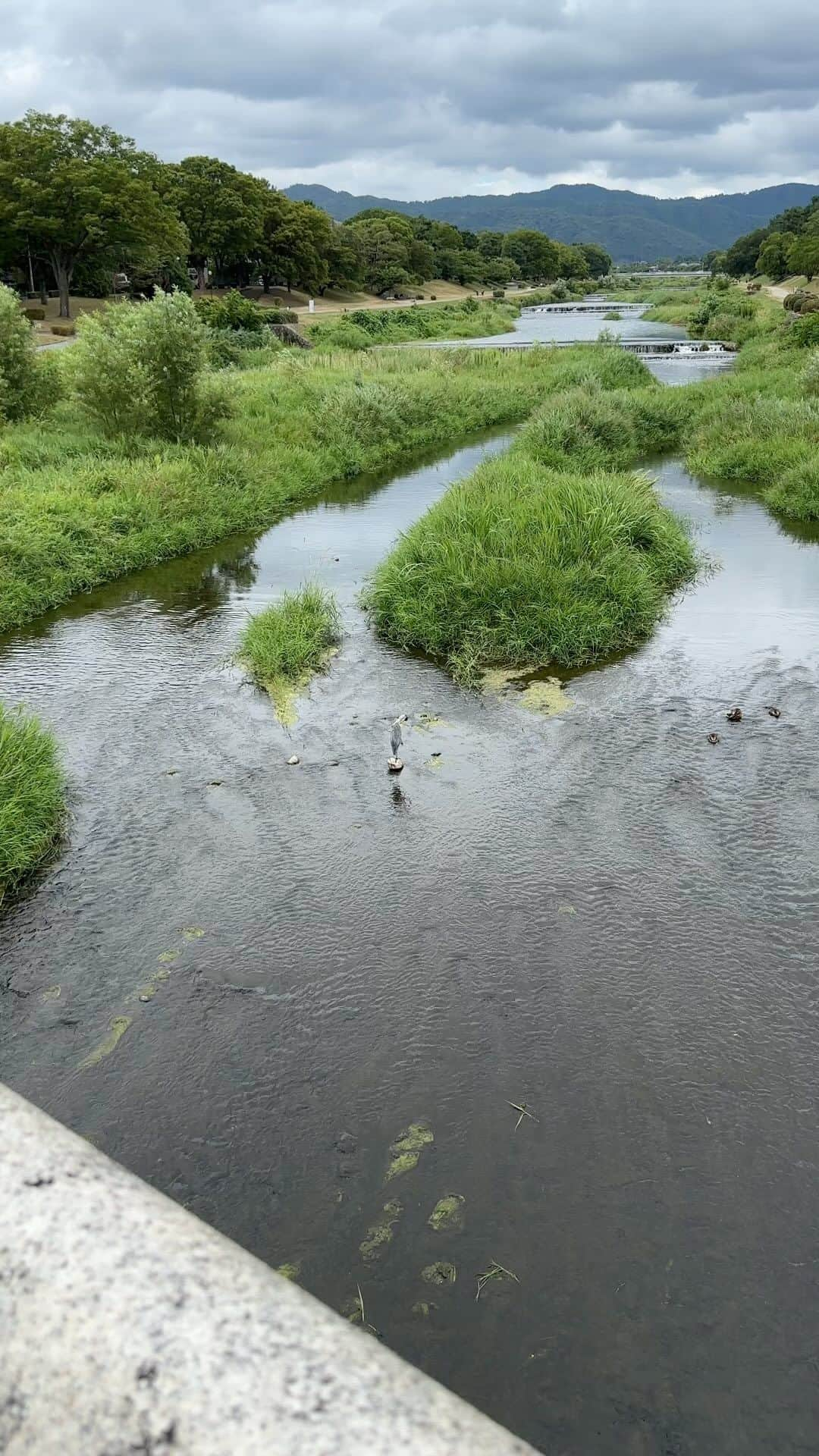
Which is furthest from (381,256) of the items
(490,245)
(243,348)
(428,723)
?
(428,723)

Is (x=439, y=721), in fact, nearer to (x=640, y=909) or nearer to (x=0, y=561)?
(x=640, y=909)

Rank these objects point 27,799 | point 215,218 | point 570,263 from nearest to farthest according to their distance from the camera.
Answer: point 27,799 → point 215,218 → point 570,263

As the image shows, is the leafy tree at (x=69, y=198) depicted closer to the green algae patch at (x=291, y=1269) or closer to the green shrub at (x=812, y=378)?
the green shrub at (x=812, y=378)

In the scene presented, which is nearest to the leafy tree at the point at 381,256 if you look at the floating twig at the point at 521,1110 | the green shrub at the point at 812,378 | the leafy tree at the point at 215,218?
the leafy tree at the point at 215,218

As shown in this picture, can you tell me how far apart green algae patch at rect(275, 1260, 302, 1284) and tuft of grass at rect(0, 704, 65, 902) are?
433cm

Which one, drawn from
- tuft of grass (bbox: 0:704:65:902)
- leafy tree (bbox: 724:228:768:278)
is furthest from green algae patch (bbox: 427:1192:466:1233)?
leafy tree (bbox: 724:228:768:278)

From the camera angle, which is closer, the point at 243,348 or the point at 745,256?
the point at 243,348

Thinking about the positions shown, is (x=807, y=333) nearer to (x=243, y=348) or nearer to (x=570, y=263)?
(x=243, y=348)

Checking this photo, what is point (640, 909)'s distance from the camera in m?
7.71

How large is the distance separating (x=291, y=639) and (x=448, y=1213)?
8807mm

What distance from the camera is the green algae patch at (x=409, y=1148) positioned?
5469 mm

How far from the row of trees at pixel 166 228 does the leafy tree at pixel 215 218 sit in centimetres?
10

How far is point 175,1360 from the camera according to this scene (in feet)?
4.83

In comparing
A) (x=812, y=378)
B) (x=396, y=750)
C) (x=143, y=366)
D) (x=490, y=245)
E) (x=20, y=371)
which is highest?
(x=490, y=245)
